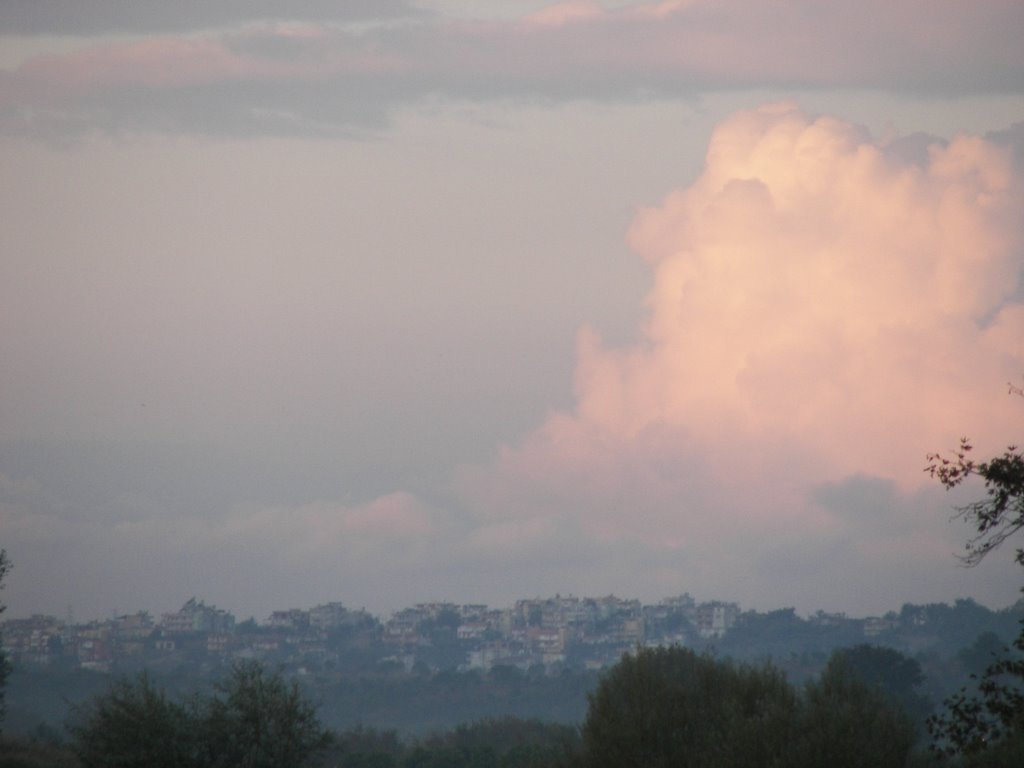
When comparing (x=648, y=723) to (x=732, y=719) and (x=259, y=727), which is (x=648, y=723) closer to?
(x=732, y=719)

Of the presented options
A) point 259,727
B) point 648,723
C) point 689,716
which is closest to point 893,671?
point 689,716

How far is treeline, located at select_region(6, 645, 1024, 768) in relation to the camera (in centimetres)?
3041

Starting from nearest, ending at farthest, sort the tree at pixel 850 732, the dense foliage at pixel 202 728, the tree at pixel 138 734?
the tree at pixel 850 732 < the tree at pixel 138 734 < the dense foliage at pixel 202 728

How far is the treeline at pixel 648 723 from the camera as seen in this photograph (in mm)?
30406

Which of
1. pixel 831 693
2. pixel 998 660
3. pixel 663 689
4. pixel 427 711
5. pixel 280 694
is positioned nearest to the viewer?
pixel 998 660

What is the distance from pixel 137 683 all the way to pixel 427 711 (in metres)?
123

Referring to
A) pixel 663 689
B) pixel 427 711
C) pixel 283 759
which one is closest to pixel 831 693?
pixel 663 689

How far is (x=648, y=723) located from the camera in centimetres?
3388

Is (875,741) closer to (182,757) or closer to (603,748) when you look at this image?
(603,748)

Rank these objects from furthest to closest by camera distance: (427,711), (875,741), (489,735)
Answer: (427,711) < (489,735) < (875,741)

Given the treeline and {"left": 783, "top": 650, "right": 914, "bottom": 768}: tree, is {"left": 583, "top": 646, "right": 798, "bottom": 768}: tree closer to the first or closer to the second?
the treeline

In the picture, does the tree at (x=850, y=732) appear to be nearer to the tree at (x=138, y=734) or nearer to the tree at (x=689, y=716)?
the tree at (x=689, y=716)

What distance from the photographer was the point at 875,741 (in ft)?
99.3

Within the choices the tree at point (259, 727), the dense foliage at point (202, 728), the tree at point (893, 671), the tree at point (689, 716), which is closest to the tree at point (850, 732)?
the tree at point (689, 716)
